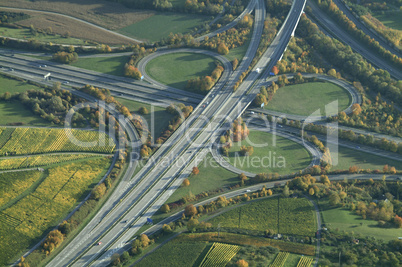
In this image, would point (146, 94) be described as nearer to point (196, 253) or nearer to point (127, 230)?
point (127, 230)

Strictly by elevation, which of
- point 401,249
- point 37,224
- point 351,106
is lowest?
point 401,249

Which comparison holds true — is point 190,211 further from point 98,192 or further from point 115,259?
point 98,192

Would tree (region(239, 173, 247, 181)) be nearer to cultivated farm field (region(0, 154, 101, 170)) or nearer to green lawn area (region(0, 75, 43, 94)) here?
cultivated farm field (region(0, 154, 101, 170))

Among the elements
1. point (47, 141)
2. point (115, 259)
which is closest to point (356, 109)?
point (115, 259)

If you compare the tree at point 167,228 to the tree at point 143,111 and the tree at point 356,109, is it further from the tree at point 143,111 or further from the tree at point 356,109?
the tree at point 356,109

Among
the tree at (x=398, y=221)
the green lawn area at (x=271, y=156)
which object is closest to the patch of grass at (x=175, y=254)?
the green lawn area at (x=271, y=156)

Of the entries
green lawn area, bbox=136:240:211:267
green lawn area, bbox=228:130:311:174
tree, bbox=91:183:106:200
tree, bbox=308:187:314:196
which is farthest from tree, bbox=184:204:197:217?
tree, bbox=308:187:314:196

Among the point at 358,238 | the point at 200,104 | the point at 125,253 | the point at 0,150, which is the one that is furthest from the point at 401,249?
the point at 0,150
